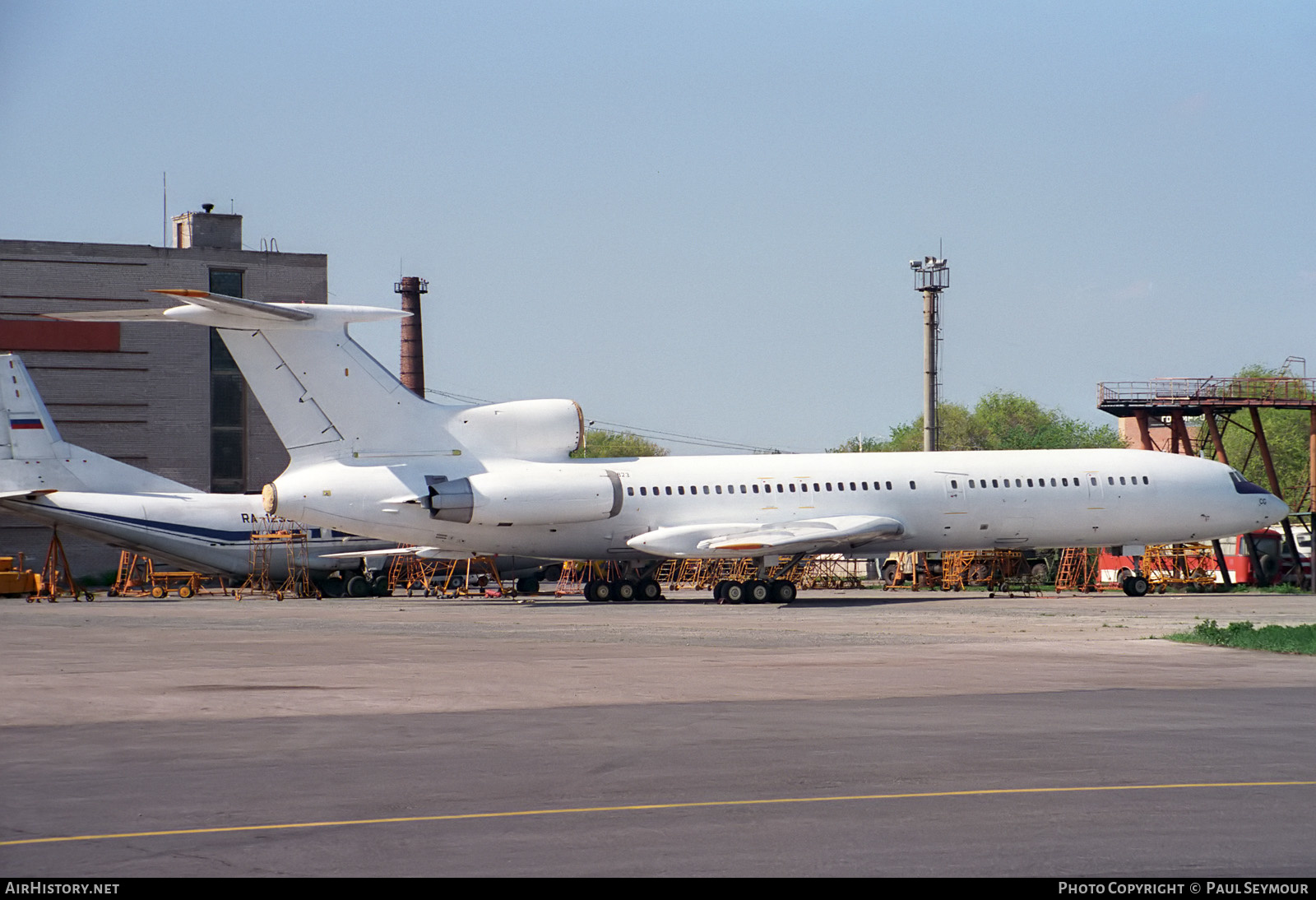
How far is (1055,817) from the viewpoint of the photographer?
8.32 m

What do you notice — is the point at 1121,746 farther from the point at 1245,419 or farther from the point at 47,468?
the point at 1245,419

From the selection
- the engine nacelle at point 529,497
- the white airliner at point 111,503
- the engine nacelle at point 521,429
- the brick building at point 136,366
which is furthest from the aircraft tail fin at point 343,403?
the brick building at point 136,366

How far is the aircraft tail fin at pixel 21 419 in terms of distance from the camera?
4494 centimetres

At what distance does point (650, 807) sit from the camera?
8.75 meters

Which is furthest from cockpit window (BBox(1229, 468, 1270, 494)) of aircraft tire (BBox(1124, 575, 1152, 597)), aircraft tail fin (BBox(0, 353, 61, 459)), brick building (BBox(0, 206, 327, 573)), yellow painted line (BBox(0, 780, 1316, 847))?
brick building (BBox(0, 206, 327, 573))

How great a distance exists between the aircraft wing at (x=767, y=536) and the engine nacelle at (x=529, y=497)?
1554 mm

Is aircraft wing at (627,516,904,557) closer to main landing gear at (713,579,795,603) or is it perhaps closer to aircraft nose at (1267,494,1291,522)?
main landing gear at (713,579,795,603)

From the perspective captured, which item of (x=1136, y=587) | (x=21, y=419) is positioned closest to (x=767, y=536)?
(x=1136, y=587)

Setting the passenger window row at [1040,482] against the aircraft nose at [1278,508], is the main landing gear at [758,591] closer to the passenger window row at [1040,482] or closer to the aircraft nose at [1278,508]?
the passenger window row at [1040,482]

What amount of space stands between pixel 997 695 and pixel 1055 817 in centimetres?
669

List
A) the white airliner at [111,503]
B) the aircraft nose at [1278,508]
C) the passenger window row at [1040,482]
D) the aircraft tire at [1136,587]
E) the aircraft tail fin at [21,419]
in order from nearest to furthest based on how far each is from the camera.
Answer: the passenger window row at [1040,482] → the aircraft tire at [1136,587] → the aircraft nose at [1278,508] → the white airliner at [111,503] → the aircraft tail fin at [21,419]

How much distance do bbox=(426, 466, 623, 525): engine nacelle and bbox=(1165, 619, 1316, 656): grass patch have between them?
17.3 metres

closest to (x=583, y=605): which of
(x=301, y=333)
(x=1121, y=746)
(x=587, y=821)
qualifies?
(x=301, y=333)

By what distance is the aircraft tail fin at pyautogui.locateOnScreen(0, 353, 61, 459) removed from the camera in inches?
1769
